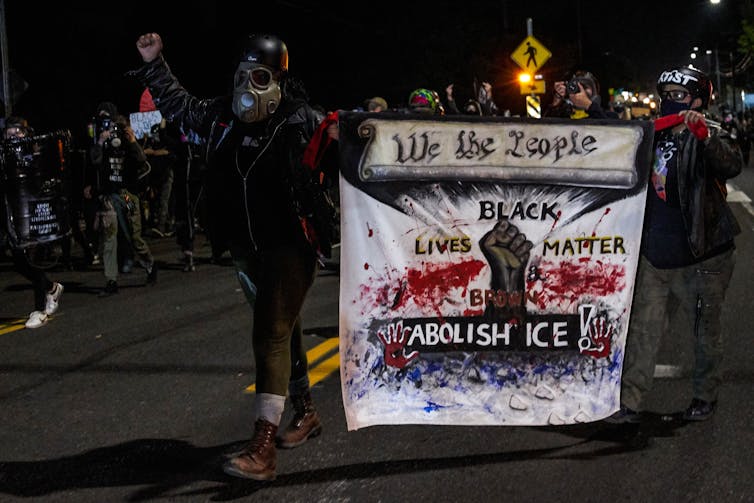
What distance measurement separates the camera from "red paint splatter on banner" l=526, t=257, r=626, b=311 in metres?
4.39

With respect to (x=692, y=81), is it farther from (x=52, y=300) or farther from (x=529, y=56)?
(x=529, y=56)

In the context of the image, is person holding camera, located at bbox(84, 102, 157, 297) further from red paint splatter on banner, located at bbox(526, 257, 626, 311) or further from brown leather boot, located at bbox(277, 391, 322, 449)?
red paint splatter on banner, located at bbox(526, 257, 626, 311)

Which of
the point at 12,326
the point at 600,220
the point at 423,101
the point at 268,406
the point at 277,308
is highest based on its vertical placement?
the point at 423,101

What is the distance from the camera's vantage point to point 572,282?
443cm

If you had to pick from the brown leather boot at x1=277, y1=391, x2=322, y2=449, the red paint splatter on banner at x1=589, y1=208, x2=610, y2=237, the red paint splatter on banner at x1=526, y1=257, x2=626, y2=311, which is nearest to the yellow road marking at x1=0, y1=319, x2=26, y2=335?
the brown leather boot at x1=277, y1=391, x2=322, y2=449

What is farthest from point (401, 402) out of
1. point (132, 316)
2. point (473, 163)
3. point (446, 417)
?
point (132, 316)

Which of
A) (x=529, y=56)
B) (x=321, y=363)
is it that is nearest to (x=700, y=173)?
(x=321, y=363)

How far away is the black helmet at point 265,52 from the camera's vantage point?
4.35m

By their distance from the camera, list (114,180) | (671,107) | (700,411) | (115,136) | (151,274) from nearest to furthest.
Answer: (671,107) → (700,411) → (115,136) → (114,180) → (151,274)

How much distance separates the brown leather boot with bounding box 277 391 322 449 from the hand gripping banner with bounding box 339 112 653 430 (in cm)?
47

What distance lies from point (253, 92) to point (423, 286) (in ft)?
3.70

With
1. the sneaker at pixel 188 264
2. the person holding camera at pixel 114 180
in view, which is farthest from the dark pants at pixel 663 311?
the sneaker at pixel 188 264

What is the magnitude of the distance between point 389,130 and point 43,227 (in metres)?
5.74

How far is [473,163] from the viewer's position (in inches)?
169
